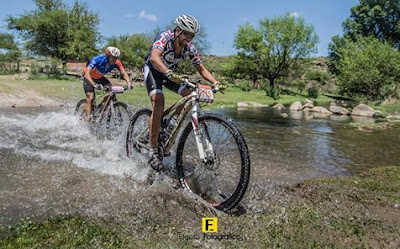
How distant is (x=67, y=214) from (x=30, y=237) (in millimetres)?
747

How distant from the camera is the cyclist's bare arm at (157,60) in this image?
19.0 feet

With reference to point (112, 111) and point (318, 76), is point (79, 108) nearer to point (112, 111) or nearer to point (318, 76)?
point (112, 111)

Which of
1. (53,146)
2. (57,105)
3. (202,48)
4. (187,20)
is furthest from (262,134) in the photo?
(202,48)

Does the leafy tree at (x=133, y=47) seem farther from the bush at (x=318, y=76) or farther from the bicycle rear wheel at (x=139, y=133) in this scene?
the bicycle rear wheel at (x=139, y=133)

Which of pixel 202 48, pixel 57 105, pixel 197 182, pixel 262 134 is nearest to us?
pixel 197 182

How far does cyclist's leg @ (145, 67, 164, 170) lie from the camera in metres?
6.34

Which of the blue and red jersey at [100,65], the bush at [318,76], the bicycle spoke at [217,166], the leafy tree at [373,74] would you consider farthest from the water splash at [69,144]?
the bush at [318,76]

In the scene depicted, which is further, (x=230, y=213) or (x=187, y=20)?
(x=187, y=20)

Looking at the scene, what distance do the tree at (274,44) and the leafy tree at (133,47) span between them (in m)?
18.0

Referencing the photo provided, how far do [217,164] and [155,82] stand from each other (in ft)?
6.54

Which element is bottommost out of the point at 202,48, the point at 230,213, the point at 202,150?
the point at 230,213

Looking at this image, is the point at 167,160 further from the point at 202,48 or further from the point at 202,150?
Result: the point at 202,48

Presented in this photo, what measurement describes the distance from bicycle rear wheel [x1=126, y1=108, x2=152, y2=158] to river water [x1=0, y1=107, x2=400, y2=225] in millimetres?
274

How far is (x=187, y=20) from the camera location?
18.9 ft
